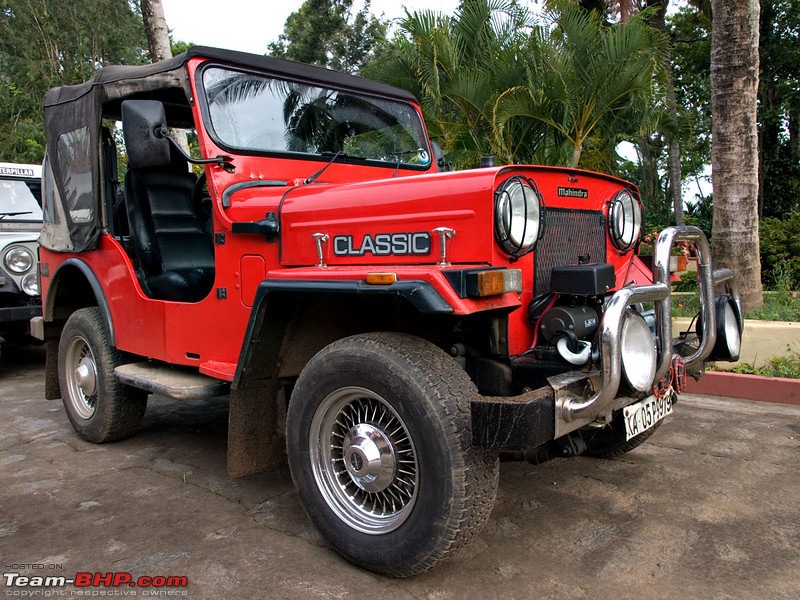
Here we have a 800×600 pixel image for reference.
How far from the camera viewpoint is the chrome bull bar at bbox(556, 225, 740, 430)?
2.39 meters

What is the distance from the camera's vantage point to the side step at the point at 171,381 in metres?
3.55

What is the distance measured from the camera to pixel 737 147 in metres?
6.75

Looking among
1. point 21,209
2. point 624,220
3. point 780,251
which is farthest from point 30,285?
point 780,251

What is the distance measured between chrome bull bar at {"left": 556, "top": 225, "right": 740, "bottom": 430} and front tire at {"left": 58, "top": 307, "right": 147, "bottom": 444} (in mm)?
3149

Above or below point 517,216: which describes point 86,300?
below

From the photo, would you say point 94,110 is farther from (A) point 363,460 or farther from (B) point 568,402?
(B) point 568,402

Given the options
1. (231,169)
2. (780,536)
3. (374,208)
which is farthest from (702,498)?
(231,169)

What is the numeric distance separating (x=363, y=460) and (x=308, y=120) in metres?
2.19

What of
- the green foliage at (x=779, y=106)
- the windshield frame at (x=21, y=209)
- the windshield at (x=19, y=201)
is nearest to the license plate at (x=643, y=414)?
the windshield frame at (x=21, y=209)

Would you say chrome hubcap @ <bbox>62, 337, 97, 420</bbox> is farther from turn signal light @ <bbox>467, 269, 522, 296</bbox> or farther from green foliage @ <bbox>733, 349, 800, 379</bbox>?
green foliage @ <bbox>733, 349, 800, 379</bbox>

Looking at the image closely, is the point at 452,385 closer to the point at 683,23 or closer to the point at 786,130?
the point at 786,130

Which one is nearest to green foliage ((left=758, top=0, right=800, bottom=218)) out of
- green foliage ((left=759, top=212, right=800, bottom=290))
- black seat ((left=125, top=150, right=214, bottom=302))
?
green foliage ((left=759, top=212, right=800, bottom=290))

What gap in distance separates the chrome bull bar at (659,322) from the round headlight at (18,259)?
21.8 ft

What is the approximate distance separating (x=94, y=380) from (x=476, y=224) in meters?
3.22
